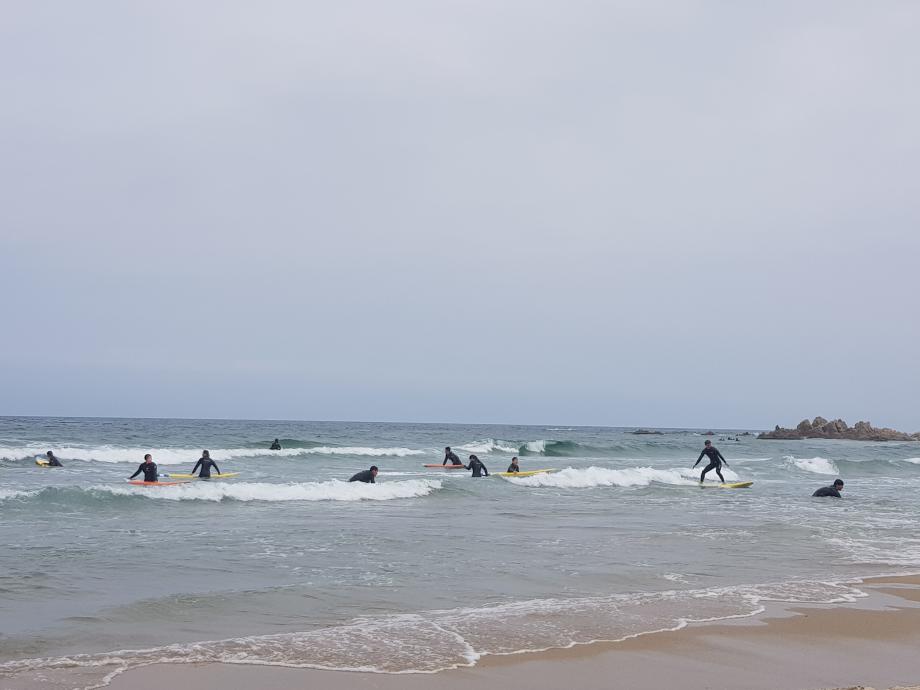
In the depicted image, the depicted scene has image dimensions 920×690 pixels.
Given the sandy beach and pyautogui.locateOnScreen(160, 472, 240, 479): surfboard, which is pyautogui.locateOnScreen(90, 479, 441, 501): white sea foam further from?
the sandy beach

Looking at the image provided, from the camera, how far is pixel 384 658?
6449 mm

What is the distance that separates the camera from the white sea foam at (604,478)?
27.1 meters

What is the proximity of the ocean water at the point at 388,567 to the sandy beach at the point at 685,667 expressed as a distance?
0.28 meters

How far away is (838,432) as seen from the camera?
81.8 m

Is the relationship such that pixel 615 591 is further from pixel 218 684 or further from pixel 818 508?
pixel 818 508

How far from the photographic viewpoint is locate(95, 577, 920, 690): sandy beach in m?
5.85

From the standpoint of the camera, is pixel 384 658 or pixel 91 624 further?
pixel 91 624

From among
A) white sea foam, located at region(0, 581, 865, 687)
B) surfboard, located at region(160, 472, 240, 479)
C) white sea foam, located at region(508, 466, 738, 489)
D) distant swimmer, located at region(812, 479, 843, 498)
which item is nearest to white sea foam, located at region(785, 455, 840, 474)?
white sea foam, located at region(508, 466, 738, 489)

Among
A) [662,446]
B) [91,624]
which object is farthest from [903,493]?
[662,446]

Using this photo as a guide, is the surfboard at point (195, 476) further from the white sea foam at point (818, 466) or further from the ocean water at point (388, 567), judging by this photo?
the white sea foam at point (818, 466)

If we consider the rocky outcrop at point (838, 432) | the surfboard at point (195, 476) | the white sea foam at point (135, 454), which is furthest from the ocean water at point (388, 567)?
the rocky outcrop at point (838, 432)

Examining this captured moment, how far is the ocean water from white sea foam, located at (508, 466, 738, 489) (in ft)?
11.9

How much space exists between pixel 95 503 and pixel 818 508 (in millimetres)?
16945

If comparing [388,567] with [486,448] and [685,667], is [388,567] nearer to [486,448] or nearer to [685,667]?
[685,667]
